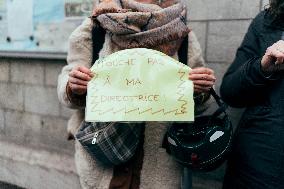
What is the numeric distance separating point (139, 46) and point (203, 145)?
0.55 meters

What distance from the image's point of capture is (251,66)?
2.10 m

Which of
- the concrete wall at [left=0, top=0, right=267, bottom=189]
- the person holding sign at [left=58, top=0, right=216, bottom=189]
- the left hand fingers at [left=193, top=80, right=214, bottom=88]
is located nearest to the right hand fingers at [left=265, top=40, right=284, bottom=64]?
the left hand fingers at [left=193, top=80, right=214, bottom=88]

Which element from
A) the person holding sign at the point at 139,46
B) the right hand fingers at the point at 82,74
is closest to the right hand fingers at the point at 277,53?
the person holding sign at the point at 139,46

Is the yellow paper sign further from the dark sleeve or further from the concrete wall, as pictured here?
the concrete wall

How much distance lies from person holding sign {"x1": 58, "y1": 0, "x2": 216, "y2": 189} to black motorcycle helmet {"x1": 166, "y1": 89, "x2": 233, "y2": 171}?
0.15 metres

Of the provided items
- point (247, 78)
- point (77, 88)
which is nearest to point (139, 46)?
point (77, 88)

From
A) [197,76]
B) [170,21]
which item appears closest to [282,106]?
[197,76]

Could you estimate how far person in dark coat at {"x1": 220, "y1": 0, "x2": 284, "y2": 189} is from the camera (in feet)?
6.54

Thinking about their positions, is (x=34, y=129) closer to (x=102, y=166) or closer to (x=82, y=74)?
(x=102, y=166)

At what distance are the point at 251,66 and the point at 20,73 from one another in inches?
112

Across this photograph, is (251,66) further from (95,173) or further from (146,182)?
(95,173)

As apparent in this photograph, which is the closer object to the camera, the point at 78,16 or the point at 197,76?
the point at 197,76

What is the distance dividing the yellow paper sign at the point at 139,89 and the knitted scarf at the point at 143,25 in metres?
0.12

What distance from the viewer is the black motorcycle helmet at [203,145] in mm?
2094
